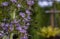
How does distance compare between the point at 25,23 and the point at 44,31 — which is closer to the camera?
the point at 25,23

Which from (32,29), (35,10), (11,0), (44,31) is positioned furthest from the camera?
(44,31)

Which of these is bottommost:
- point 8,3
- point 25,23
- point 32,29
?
point 32,29

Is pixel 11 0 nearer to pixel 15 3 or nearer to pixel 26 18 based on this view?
pixel 15 3

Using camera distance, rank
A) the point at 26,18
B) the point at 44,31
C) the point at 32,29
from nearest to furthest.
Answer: the point at 26,18, the point at 32,29, the point at 44,31

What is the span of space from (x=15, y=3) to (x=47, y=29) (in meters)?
2.88

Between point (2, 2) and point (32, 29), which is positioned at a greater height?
point (2, 2)

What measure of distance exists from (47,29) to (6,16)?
2667 mm

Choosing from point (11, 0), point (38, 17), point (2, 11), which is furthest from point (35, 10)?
point (11, 0)

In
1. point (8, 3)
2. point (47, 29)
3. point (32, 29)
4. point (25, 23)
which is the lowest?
point (47, 29)

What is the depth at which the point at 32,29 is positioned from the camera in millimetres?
3932

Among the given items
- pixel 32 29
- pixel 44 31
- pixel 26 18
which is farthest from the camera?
pixel 44 31

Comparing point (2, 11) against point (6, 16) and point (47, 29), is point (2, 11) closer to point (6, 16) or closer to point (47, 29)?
point (6, 16)

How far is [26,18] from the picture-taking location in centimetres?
306

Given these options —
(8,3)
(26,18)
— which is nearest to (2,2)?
(8,3)
